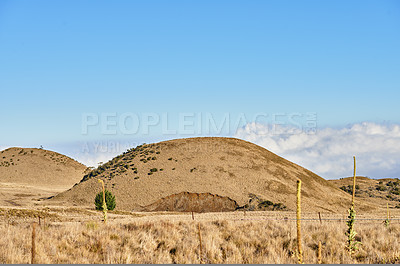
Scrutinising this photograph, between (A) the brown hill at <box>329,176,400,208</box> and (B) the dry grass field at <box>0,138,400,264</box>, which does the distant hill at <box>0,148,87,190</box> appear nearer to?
(B) the dry grass field at <box>0,138,400,264</box>

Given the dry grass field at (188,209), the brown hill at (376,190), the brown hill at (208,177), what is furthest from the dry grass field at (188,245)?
the brown hill at (376,190)

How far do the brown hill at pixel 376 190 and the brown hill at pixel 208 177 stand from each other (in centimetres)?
724

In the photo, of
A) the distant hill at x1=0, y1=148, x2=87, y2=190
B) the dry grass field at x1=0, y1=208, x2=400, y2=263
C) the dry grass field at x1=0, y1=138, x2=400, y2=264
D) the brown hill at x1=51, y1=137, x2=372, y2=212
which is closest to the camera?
the dry grass field at x1=0, y1=208, x2=400, y2=263

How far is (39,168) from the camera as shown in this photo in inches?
5049

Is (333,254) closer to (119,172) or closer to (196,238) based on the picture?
(196,238)

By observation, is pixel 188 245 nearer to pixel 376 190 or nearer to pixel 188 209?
pixel 188 209

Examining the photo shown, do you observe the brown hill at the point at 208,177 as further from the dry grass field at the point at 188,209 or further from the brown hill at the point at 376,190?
the brown hill at the point at 376,190

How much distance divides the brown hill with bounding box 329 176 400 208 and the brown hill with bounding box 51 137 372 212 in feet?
23.7

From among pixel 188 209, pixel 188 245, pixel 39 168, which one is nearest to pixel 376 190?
pixel 188 209

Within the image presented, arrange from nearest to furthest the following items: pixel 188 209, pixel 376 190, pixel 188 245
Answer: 1. pixel 188 245
2. pixel 188 209
3. pixel 376 190

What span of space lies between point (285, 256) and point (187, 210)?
158ft

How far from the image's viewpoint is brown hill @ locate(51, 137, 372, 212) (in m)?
66.3

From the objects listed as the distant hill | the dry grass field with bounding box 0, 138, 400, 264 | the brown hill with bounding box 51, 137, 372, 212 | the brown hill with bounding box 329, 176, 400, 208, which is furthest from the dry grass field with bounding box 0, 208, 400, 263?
the distant hill

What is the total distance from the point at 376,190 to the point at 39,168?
102m
